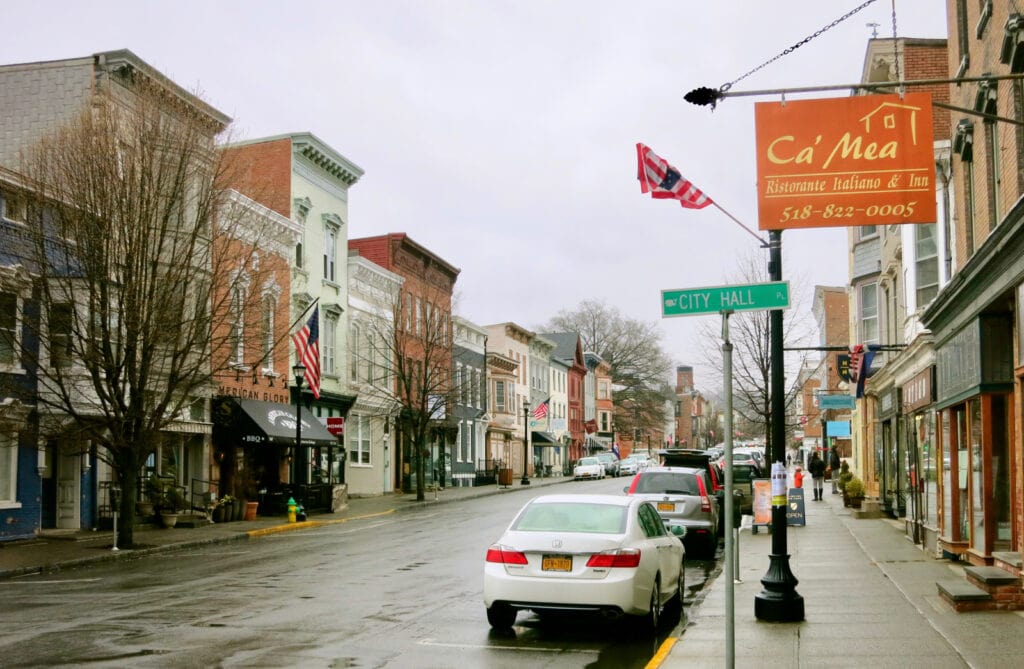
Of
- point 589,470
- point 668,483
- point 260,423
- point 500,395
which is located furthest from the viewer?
point 500,395

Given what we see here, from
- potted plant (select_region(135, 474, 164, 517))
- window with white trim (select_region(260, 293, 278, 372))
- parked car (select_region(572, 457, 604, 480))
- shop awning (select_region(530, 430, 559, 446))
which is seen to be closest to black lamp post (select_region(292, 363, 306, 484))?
window with white trim (select_region(260, 293, 278, 372))

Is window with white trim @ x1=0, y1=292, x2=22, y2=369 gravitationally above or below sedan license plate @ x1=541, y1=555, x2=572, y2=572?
above

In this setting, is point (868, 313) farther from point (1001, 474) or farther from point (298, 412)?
point (1001, 474)

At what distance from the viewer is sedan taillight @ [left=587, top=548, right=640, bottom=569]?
1102 cm

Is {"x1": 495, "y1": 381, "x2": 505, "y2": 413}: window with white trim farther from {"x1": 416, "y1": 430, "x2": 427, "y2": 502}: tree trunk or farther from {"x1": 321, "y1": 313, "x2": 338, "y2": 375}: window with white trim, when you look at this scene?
{"x1": 321, "y1": 313, "x2": 338, "y2": 375}: window with white trim

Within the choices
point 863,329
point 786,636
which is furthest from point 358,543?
point 863,329

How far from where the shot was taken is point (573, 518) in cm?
1194

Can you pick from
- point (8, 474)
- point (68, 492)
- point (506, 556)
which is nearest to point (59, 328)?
point (8, 474)

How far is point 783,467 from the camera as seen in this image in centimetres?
1208

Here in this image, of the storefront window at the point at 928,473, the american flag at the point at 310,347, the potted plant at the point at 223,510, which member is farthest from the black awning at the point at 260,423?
the storefront window at the point at 928,473

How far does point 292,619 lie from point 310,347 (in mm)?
22750

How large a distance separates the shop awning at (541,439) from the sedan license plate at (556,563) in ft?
221

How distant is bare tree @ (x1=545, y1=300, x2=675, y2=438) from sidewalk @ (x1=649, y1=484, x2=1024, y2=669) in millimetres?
88797

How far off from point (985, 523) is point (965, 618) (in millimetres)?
3680
